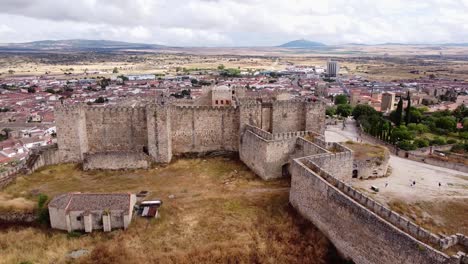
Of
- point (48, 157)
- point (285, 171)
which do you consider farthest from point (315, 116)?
point (48, 157)

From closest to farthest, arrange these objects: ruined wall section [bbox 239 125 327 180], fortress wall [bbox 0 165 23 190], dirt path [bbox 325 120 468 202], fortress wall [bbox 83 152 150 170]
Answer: dirt path [bbox 325 120 468 202]
ruined wall section [bbox 239 125 327 180]
fortress wall [bbox 0 165 23 190]
fortress wall [bbox 83 152 150 170]

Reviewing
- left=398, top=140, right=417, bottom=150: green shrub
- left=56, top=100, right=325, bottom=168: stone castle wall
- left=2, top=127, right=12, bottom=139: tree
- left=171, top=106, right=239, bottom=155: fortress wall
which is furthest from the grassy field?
left=2, top=127, right=12, bottom=139: tree

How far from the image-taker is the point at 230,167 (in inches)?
1150

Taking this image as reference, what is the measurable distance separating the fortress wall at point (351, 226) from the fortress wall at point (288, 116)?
9959mm

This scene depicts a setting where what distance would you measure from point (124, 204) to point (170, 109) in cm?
1094

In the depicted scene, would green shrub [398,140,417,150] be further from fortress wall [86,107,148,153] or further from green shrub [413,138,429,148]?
fortress wall [86,107,148,153]

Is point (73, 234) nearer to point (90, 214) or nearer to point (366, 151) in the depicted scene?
point (90, 214)

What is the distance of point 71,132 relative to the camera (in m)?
29.1

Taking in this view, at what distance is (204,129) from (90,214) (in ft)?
42.1

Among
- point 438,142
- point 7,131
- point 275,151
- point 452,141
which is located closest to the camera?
point 275,151

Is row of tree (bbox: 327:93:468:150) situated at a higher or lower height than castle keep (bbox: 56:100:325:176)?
lower

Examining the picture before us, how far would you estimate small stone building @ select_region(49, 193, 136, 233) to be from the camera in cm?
2062

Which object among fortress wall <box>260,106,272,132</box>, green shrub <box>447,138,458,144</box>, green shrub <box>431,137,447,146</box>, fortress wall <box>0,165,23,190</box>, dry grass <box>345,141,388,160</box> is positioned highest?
fortress wall <box>260,106,272,132</box>

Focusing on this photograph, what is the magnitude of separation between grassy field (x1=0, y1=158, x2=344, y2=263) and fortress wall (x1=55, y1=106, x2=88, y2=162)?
266 cm
